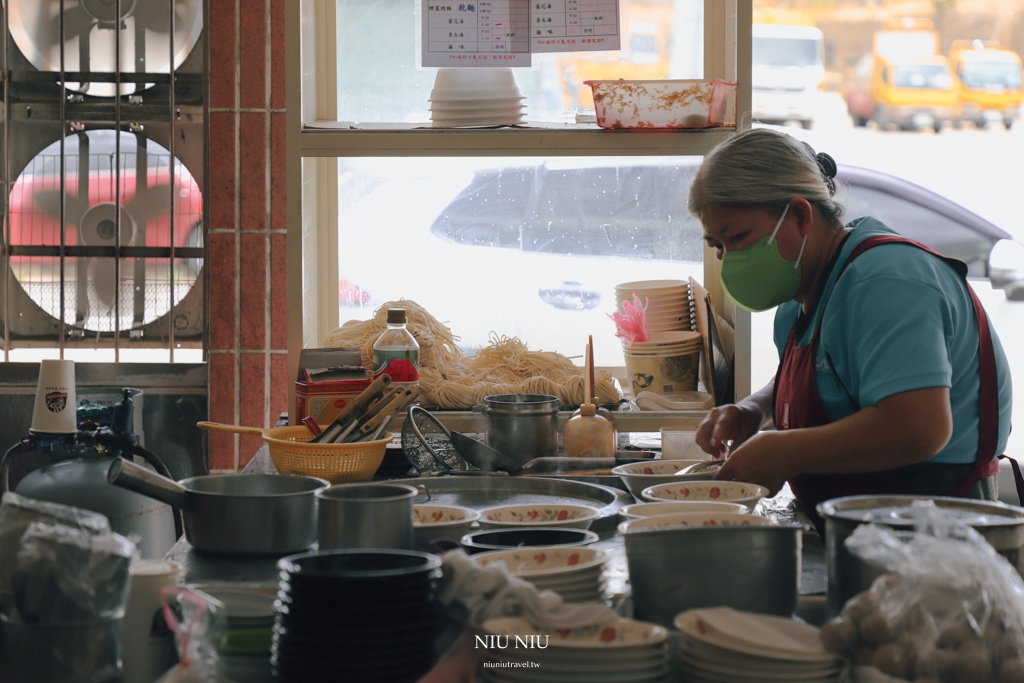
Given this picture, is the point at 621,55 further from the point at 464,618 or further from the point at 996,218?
the point at 464,618

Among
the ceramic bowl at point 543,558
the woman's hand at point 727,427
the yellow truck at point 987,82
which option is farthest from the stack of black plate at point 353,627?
the yellow truck at point 987,82

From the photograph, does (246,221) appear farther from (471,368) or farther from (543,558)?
(543,558)

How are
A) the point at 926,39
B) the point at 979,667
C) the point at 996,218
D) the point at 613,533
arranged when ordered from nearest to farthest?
the point at 979,667, the point at 613,533, the point at 996,218, the point at 926,39

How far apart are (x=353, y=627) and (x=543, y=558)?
0.28 m

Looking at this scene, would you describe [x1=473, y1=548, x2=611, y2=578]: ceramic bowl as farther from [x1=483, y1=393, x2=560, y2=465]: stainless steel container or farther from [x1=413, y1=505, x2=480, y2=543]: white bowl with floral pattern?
[x1=483, y1=393, x2=560, y2=465]: stainless steel container

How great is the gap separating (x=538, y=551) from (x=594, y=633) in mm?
209

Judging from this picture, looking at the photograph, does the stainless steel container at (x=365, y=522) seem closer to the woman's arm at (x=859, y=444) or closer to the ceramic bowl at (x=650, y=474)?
the ceramic bowl at (x=650, y=474)

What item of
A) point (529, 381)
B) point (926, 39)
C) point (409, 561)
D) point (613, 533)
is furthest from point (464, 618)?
point (926, 39)

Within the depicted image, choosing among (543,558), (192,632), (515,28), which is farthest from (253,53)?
(192,632)

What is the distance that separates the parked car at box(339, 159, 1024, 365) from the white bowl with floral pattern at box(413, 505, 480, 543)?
67.2 inches

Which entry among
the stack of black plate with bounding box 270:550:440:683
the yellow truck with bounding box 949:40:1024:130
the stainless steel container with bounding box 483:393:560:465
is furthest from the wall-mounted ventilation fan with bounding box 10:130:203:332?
the yellow truck with bounding box 949:40:1024:130

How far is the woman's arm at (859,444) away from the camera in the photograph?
5.21ft

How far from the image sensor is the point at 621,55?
2973 mm

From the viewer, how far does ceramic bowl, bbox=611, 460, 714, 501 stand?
157 cm
